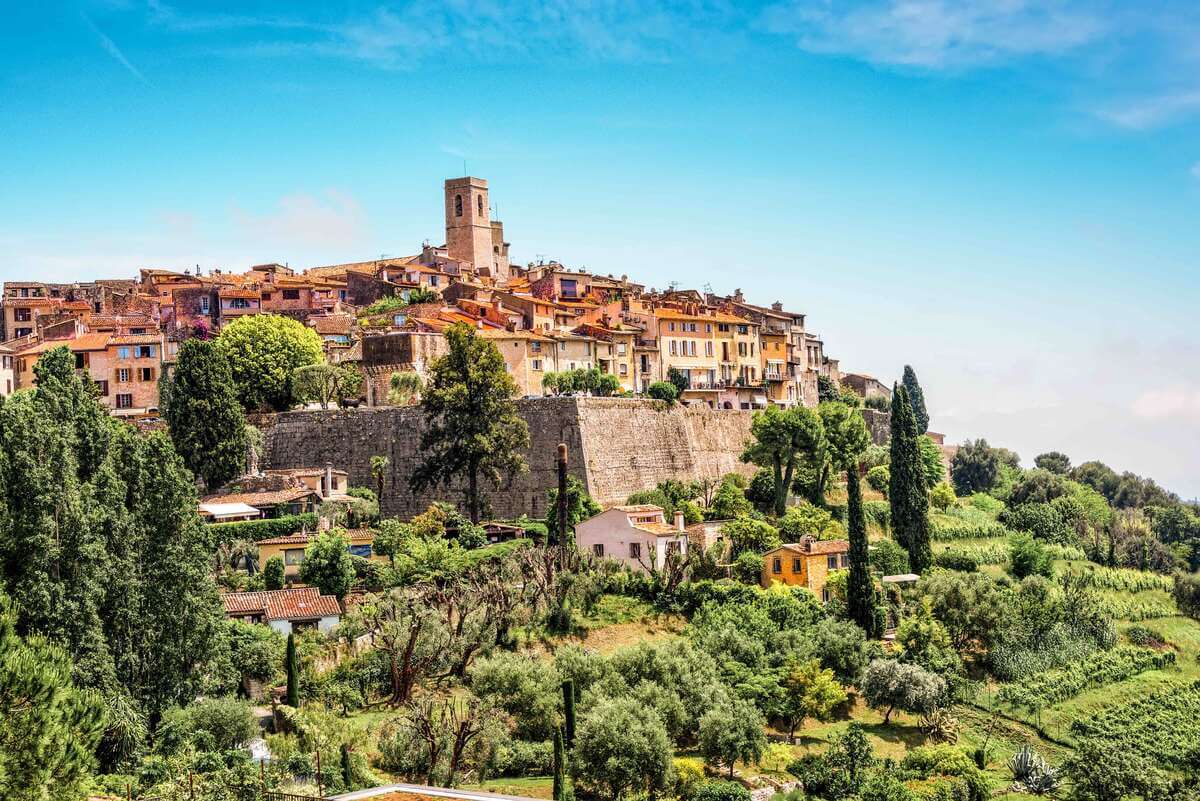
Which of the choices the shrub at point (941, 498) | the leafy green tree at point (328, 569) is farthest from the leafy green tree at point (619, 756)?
the shrub at point (941, 498)

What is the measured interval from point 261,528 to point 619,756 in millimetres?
17814

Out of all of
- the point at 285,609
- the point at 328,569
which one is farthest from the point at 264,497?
the point at 285,609

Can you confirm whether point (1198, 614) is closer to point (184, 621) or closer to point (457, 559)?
point (457, 559)

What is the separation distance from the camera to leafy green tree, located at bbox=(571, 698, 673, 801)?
31.9m

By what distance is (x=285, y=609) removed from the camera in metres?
38.7

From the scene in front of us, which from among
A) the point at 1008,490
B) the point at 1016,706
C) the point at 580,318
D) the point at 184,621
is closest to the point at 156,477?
the point at 184,621

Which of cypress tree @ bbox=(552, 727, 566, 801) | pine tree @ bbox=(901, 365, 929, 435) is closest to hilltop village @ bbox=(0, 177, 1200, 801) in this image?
cypress tree @ bbox=(552, 727, 566, 801)

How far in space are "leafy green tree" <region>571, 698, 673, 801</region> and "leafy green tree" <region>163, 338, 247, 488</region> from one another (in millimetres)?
22842

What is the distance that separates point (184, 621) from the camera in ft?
103

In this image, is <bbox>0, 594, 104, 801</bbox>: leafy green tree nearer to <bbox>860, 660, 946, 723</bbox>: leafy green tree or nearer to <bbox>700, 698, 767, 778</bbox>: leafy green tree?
<bbox>700, 698, 767, 778</bbox>: leafy green tree

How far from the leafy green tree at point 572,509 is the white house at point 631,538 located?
58cm

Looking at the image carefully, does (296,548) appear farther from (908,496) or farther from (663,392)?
(908,496)

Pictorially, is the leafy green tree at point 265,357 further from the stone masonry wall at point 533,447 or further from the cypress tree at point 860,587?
the cypress tree at point 860,587

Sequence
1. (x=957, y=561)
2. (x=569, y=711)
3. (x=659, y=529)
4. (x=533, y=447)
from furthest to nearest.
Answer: (x=957, y=561), (x=533, y=447), (x=659, y=529), (x=569, y=711)
